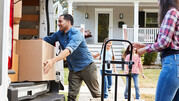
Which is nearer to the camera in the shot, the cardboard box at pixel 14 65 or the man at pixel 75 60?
the cardboard box at pixel 14 65

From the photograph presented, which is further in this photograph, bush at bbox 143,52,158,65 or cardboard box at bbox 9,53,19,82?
bush at bbox 143,52,158,65

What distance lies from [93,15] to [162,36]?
17.5m

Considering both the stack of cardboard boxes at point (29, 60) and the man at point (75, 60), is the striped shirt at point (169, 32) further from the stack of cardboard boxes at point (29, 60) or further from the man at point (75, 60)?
the man at point (75, 60)

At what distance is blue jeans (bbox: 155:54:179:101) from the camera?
9.32ft

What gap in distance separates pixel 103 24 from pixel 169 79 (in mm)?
17399

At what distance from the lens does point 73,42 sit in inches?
163

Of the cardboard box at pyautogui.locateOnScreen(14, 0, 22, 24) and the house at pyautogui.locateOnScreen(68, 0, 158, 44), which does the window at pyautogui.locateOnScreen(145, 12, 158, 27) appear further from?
the cardboard box at pyautogui.locateOnScreen(14, 0, 22, 24)

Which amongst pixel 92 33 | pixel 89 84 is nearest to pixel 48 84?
pixel 89 84

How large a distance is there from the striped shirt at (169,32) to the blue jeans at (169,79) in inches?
4.5

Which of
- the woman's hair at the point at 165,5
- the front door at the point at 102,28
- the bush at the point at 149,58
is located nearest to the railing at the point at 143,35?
the bush at the point at 149,58

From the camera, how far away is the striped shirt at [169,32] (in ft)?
9.33

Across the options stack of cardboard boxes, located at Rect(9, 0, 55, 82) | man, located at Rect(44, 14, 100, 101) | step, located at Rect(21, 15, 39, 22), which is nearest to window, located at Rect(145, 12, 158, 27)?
man, located at Rect(44, 14, 100, 101)

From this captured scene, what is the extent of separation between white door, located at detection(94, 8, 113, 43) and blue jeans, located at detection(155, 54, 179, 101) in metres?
17.1

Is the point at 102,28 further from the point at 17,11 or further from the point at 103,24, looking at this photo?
the point at 17,11
